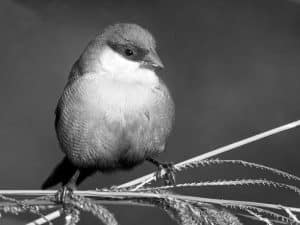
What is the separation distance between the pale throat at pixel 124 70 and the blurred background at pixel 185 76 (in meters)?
1.03

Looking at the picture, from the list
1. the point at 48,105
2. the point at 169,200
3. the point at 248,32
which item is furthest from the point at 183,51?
the point at 169,200

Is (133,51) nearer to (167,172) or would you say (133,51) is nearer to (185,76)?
(167,172)

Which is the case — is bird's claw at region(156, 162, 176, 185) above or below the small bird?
below

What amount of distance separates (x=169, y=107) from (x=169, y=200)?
2.99ft

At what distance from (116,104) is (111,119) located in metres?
0.04

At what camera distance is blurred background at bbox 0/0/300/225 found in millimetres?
3217

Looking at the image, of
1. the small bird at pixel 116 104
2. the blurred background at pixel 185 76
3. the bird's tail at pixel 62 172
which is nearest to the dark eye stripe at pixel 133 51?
the small bird at pixel 116 104

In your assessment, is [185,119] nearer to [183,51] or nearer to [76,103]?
[183,51]

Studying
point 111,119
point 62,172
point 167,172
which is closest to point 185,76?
point 62,172

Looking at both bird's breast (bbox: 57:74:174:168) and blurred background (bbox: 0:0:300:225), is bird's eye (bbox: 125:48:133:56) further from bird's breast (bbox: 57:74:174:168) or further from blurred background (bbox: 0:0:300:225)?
blurred background (bbox: 0:0:300:225)

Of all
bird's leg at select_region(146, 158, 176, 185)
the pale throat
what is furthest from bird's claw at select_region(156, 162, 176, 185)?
the pale throat

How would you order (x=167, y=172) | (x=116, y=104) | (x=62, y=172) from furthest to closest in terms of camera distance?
(x=62, y=172)
(x=167, y=172)
(x=116, y=104)

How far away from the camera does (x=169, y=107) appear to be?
7.33 feet

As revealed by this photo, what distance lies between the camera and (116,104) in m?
2.09
